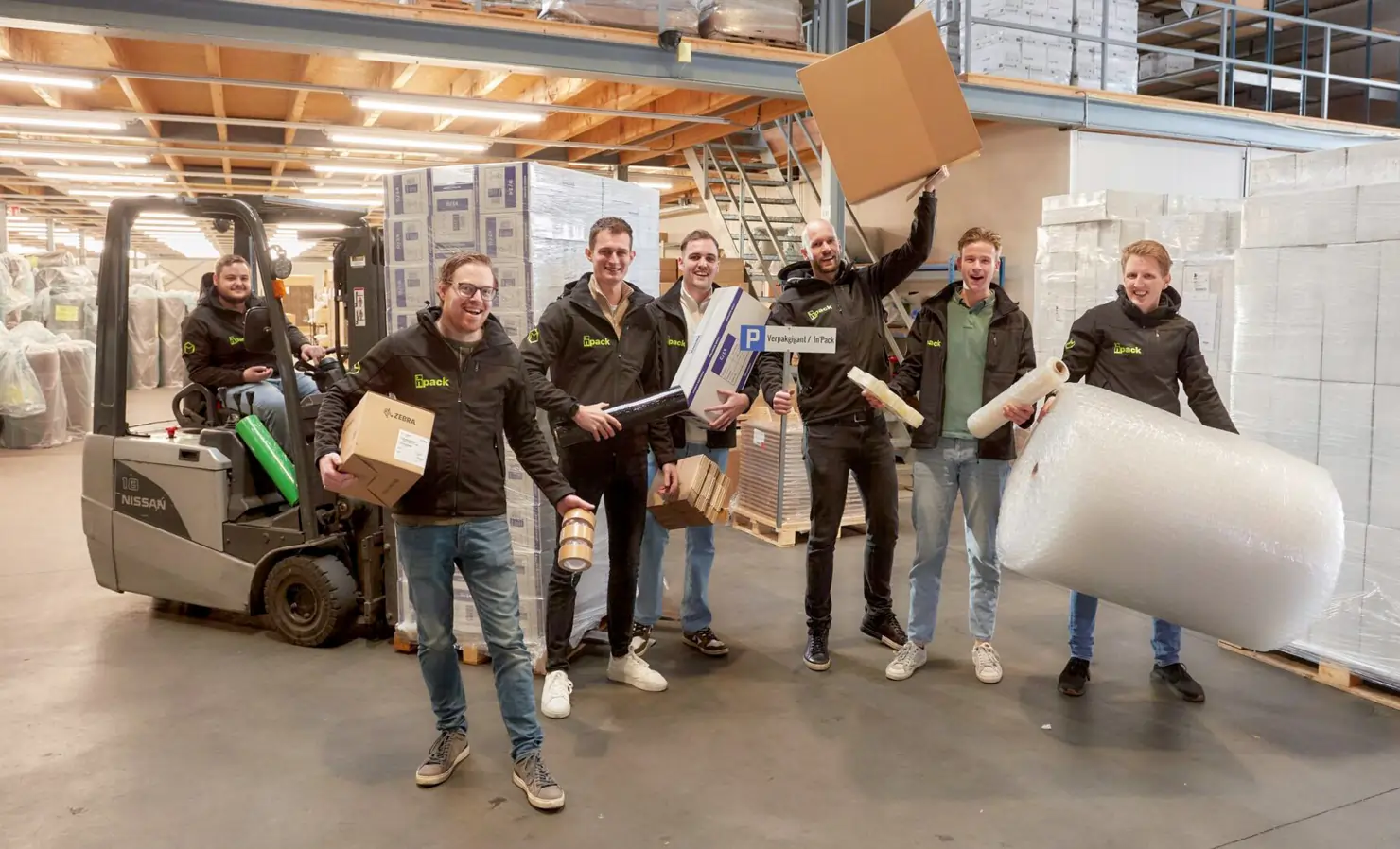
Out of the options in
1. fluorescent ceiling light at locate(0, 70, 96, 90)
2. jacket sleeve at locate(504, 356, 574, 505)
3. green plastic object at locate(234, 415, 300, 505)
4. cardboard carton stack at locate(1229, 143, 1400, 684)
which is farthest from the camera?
fluorescent ceiling light at locate(0, 70, 96, 90)

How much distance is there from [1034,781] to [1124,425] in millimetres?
1267

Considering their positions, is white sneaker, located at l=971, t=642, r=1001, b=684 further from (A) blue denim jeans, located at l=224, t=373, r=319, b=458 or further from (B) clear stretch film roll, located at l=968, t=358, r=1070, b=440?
(A) blue denim jeans, located at l=224, t=373, r=319, b=458

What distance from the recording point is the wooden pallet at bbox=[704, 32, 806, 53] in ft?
22.1

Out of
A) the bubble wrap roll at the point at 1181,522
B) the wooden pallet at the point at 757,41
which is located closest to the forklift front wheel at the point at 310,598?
the bubble wrap roll at the point at 1181,522

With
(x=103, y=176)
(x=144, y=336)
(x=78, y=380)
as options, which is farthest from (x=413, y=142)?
(x=144, y=336)

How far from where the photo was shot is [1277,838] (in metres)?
2.92

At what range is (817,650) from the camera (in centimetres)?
432

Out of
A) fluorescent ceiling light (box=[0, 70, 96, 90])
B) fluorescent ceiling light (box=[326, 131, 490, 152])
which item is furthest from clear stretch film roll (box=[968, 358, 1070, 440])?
fluorescent ceiling light (box=[326, 131, 490, 152])

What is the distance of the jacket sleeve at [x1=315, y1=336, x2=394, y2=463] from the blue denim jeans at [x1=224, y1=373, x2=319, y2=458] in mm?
1892

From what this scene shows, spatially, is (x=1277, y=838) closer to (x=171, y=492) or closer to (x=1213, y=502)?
(x=1213, y=502)

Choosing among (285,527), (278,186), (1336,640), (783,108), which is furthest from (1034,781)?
(278,186)

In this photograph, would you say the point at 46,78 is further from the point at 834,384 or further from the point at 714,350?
the point at 834,384

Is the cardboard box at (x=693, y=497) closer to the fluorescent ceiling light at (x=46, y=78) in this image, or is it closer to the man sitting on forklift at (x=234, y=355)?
the man sitting on forklift at (x=234, y=355)

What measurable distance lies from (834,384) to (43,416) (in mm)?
10531
